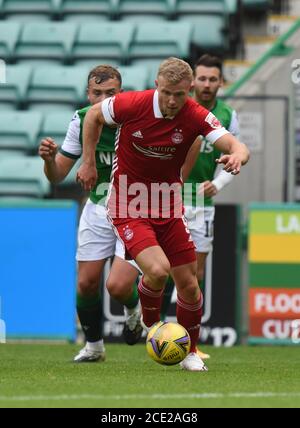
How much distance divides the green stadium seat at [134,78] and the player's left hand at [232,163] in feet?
21.5

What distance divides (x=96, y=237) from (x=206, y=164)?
154 centimetres

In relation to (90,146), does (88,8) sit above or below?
above

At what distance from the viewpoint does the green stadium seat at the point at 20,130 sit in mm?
14391

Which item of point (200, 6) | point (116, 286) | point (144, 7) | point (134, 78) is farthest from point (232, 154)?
point (144, 7)

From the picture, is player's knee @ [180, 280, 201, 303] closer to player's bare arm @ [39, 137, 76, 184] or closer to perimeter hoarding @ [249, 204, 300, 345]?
player's bare arm @ [39, 137, 76, 184]

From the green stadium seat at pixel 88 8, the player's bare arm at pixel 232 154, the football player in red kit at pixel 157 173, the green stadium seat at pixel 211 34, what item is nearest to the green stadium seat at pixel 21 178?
the green stadium seat at pixel 211 34

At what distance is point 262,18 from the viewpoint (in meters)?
15.9

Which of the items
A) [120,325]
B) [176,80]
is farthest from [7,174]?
[176,80]

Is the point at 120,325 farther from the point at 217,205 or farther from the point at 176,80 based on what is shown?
the point at 176,80

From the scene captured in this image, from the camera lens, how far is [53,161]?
8.70 meters

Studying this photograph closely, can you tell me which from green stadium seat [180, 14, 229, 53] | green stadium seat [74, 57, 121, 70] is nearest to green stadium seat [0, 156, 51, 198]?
green stadium seat [74, 57, 121, 70]

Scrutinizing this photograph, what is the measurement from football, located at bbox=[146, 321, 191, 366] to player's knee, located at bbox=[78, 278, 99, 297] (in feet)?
4.77

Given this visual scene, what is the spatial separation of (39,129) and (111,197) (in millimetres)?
6134

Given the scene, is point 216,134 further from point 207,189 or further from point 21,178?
point 21,178
